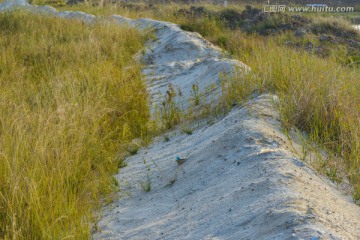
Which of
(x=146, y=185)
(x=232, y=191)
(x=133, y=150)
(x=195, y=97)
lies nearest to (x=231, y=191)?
(x=232, y=191)

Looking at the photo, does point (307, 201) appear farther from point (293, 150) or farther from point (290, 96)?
point (290, 96)

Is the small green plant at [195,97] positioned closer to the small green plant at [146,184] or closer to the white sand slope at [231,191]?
the white sand slope at [231,191]

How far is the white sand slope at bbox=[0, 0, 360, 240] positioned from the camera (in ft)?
7.78

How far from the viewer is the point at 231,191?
2.87 metres

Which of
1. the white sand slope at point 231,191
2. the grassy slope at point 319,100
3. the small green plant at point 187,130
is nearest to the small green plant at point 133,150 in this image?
the white sand slope at point 231,191

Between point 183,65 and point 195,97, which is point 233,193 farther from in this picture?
point 183,65

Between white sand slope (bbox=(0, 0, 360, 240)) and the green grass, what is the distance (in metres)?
0.25

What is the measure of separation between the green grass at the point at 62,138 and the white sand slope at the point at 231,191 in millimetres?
254

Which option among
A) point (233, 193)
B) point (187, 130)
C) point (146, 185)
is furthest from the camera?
point (187, 130)

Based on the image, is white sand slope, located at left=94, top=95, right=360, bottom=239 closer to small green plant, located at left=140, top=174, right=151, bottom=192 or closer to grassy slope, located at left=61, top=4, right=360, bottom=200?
small green plant, located at left=140, top=174, right=151, bottom=192

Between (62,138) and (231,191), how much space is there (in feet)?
4.14

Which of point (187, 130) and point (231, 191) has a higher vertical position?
point (231, 191)

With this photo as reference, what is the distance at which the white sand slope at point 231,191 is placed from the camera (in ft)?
7.78

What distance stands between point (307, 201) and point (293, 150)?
2.75 feet
